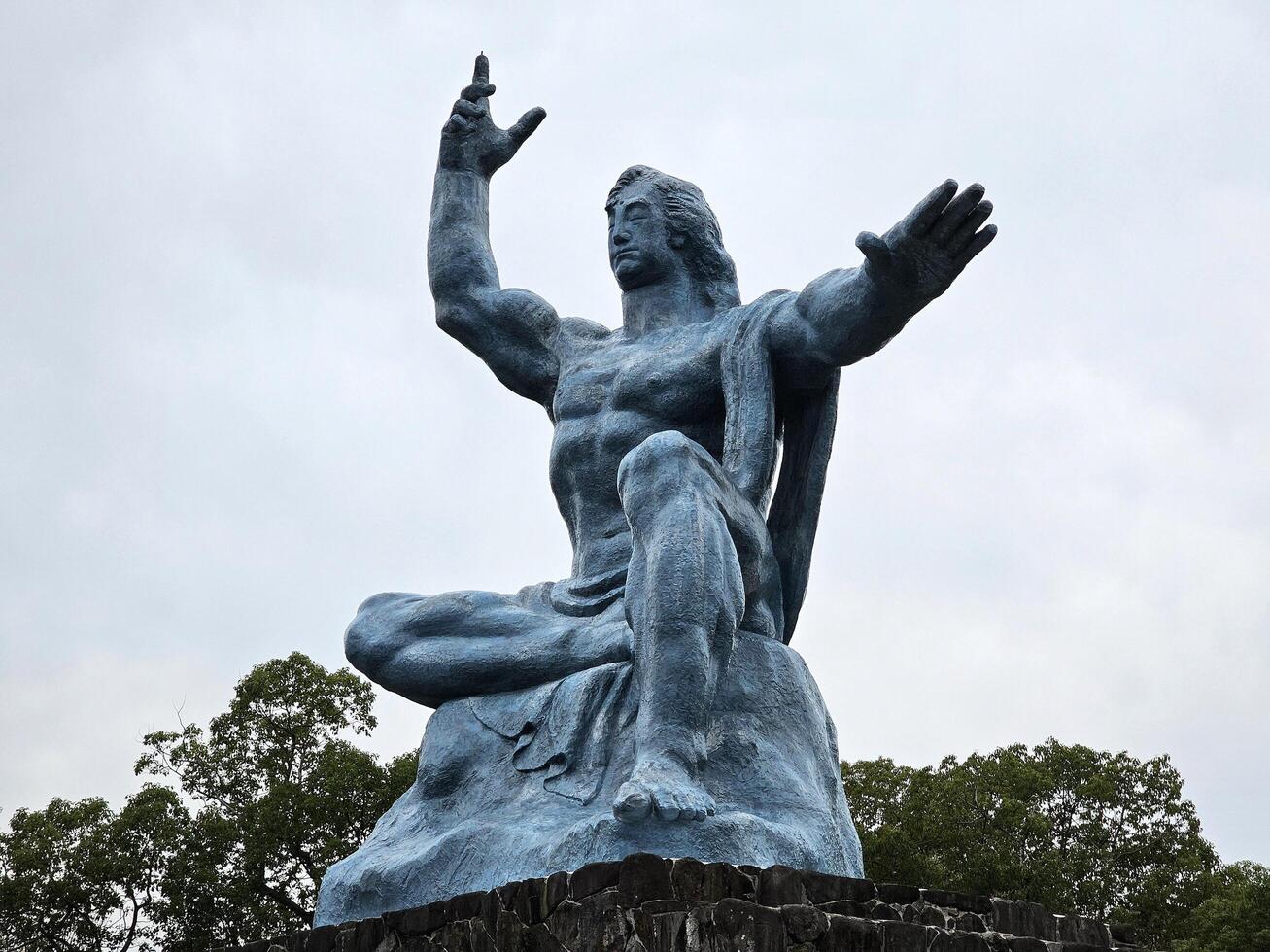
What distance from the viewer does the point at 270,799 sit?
18.7 metres

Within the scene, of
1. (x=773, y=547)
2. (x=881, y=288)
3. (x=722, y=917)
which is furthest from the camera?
(x=773, y=547)

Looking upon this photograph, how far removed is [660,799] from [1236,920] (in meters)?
14.0

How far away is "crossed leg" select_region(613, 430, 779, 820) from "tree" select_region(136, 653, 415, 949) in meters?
12.8

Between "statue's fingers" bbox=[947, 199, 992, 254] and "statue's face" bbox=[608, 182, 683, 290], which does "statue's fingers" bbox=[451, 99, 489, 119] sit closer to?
"statue's face" bbox=[608, 182, 683, 290]

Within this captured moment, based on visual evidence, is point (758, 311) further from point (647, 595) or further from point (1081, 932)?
point (1081, 932)

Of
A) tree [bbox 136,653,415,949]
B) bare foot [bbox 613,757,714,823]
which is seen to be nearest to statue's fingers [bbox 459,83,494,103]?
bare foot [bbox 613,757,714,823]

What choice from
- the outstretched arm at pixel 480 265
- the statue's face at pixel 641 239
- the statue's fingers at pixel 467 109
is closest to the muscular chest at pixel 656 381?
the statue's face at pixel 641 239

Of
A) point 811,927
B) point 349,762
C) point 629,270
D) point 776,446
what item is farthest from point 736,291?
point 349,762

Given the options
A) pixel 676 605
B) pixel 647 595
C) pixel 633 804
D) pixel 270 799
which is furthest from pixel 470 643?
pixel 270 799

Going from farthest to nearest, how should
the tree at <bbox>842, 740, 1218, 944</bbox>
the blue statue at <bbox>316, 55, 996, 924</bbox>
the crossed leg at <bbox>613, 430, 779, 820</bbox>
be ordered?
the tree at <bbox>842, 740, 1218, 944</bbox>, the blue statue at <bbox>316, 55, 996, 924</bbox>, the crossed leg at <bbox>613, 430, 779, 820</bbox>

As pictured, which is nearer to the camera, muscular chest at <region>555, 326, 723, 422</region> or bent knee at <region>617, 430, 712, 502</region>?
bent knee at <region>617, 430, 712, 502</region>

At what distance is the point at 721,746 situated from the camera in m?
6.04

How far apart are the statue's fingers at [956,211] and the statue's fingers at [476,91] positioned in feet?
9.31

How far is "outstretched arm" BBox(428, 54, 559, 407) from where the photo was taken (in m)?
7.85
